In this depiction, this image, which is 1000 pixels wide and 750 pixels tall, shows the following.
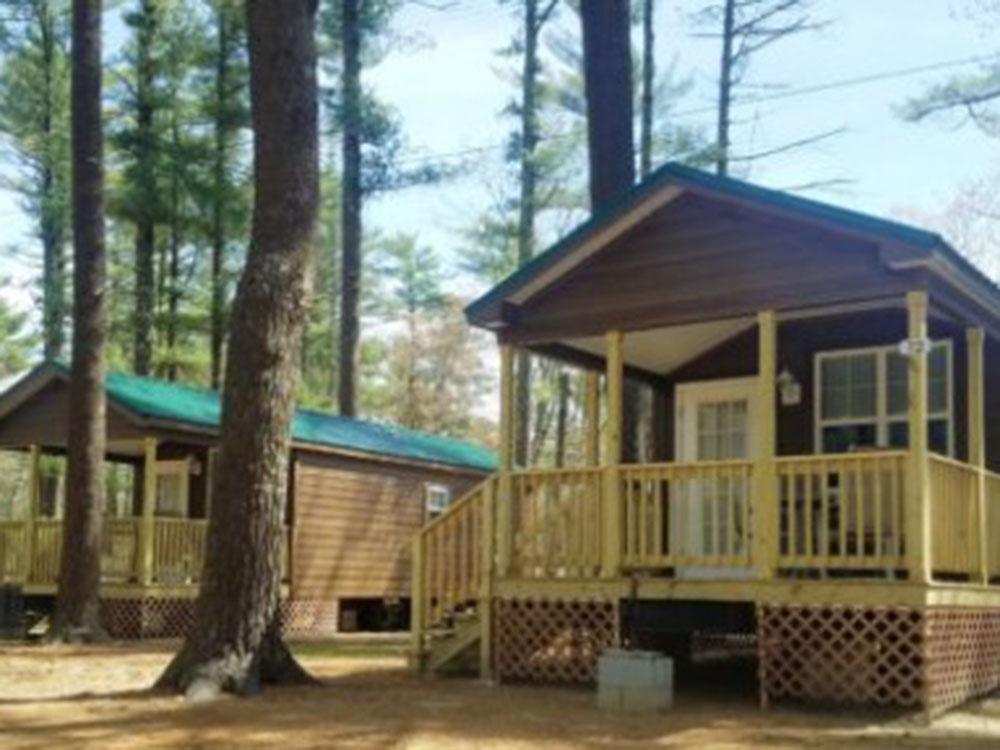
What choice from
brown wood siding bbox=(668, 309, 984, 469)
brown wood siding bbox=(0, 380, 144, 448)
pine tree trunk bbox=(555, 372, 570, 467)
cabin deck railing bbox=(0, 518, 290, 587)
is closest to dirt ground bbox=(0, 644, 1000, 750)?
brown wood siding bbox=(668, 309, 984, 469)

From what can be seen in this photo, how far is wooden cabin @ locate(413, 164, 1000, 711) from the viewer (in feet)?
35.8

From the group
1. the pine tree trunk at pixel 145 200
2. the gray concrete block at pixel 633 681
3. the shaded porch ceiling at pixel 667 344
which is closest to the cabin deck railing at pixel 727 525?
the gray concrete block at pixel 633 681

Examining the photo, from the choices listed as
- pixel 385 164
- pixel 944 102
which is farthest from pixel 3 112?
pixel 944 102

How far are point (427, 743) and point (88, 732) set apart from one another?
219 cm

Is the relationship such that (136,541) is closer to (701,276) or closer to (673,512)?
(673,512)

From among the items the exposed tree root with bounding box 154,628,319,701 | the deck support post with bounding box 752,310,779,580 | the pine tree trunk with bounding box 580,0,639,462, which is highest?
the pine tree trunk with bounding box 580,0,639,462

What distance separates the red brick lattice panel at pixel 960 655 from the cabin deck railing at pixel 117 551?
36.6 ft

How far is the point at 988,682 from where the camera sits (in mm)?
12148

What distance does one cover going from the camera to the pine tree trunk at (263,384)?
1094 centimetres

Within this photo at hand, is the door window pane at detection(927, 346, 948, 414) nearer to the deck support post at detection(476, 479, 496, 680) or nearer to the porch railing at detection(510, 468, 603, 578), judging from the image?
the porch railing at detection(510, 468, 603, 578)

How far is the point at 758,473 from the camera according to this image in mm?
11555

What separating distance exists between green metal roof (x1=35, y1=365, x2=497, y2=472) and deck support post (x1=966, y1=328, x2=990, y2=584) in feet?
33.6

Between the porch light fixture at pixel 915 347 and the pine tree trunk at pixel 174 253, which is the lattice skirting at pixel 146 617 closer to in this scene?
the porch light fixture at pixel 915 347

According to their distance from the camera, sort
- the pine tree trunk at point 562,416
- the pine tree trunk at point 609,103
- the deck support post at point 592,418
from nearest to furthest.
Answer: the deck support post at point 592,418
the pine tree trunk at point 609,103
the pine tree trunk at point 562,416
